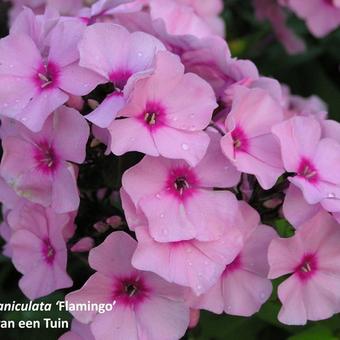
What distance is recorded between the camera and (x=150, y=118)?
83 centimetres

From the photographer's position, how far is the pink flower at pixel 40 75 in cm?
82

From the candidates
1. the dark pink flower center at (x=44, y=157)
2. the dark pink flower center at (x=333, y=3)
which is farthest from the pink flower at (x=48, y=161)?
the dark pink flower center at (x=333, y=3)

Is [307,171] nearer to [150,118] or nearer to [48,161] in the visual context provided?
[150,118]

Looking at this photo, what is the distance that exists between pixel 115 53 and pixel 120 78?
0.03 meters

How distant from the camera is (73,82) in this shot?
833 mm

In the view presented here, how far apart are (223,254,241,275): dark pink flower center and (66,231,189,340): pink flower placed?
7 cm

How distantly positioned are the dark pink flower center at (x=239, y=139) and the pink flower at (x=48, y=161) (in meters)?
0.19

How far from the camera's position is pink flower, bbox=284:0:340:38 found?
1.57 metres

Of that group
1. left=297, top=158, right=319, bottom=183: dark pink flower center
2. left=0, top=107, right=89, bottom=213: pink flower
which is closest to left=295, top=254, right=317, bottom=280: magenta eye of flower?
left=297, top=158, right=319, bottom=183: dark pink flower center

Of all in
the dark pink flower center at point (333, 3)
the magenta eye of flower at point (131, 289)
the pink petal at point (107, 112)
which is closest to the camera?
the pink petal at point (107, 112)

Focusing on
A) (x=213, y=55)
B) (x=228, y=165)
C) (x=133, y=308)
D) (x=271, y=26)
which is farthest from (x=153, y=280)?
(x=271, y=26)

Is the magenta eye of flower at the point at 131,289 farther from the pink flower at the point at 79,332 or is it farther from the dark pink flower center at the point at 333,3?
the dark pink flower center at the point at 333,3

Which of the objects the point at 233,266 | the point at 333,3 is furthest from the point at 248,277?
the point at 333,3

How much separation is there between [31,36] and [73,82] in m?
0.12
